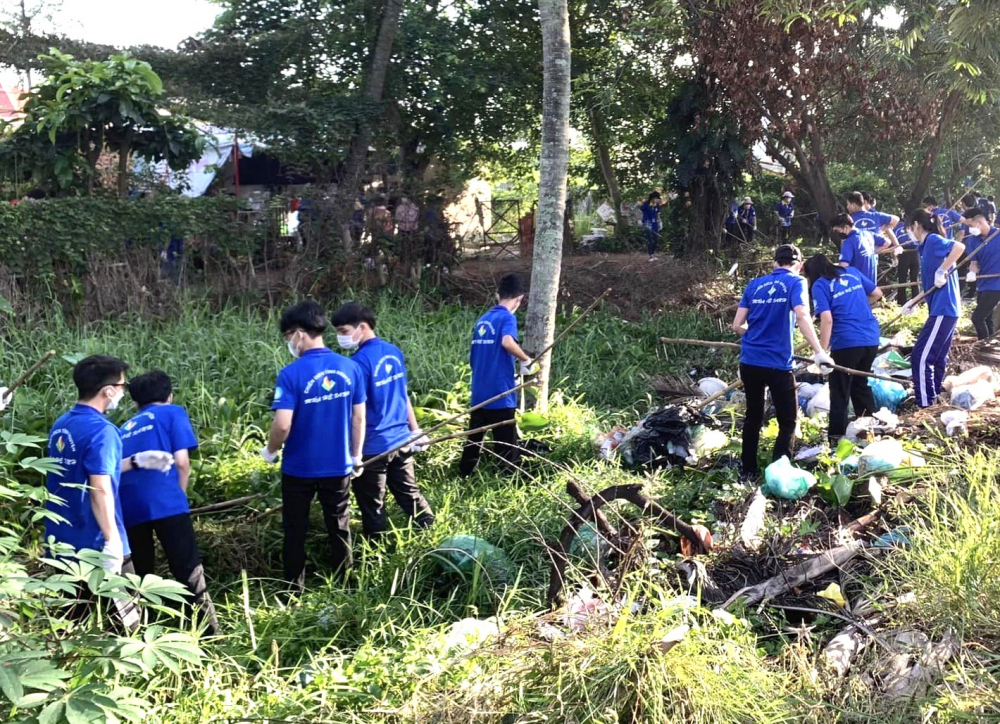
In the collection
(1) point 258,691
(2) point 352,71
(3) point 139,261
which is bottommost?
(1) point 258,691

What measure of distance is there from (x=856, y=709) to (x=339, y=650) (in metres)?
2.13

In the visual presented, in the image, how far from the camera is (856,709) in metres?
3.28

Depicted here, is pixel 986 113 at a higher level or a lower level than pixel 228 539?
higher

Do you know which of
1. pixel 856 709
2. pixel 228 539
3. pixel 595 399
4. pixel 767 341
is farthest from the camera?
pixel 595 399

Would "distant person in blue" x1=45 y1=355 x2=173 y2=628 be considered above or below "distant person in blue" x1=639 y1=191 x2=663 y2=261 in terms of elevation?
below

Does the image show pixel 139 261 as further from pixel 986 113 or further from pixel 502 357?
pixel 986 113

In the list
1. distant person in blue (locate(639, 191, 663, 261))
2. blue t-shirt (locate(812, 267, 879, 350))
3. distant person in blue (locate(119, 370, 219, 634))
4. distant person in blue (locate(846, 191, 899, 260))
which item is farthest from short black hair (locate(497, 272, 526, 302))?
distant person in blue (locate(639, 191, 663, 261))

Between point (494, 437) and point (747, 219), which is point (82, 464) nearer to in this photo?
point (494, 437)

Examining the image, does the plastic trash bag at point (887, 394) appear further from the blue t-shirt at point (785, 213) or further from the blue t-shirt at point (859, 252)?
the blue t-shirt at point (785, 213)

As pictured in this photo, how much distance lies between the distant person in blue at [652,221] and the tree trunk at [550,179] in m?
8.90

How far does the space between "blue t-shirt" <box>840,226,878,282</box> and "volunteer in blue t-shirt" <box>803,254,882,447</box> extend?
26.9 inches

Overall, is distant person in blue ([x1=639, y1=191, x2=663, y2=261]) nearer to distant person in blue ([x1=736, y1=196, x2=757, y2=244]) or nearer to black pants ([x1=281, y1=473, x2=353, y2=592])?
distant person in blue ([x1=736, y1=196, x2=757, y2=244])

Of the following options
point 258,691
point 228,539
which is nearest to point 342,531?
point 228,539

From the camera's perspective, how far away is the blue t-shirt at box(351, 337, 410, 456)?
5.16m
